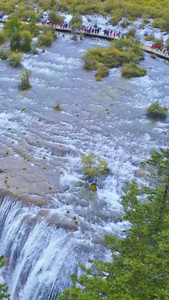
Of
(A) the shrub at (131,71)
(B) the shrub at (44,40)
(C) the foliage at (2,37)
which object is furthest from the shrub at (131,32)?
(C) the foliage at (2,37)

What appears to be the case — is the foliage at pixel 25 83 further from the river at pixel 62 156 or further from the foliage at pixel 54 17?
the foliage at pixel 54 17

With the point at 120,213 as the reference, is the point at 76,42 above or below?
above

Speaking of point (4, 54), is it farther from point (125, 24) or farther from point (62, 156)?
point (125, 24)

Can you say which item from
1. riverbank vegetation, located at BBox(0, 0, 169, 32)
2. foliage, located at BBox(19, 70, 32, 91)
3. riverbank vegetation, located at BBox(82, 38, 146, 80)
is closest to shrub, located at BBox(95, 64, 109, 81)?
riverbank vegetation, located at BBox(82, 38, 146, 80)

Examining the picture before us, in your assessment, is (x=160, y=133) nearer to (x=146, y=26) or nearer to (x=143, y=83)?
(x=143, y=83)

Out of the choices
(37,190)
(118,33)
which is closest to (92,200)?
(37,190)

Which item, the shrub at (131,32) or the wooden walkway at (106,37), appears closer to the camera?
the wooden walkway at (106,37)

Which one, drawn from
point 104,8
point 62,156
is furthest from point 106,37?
point 62,156
